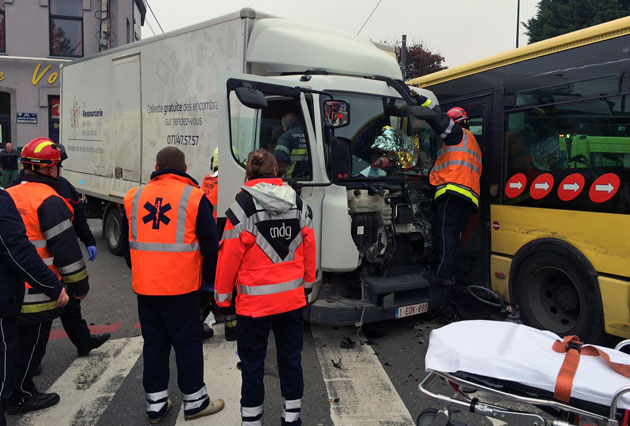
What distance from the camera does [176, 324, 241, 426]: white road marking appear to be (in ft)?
11.4

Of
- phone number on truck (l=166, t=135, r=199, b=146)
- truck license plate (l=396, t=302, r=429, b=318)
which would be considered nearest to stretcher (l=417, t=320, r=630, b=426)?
truck license plate (l=396, t=302, r=429, b=318)

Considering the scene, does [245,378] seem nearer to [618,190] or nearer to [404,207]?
[404,207]

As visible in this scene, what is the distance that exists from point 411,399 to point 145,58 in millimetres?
6047

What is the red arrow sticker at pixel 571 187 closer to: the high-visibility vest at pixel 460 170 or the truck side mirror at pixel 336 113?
the high-visibility vest at pixel 460 170

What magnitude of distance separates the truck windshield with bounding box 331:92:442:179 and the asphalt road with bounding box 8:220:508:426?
171cm

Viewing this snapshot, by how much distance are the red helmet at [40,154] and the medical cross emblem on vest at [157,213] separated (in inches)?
39.1

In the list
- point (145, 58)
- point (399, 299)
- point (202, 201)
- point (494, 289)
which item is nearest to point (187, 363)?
point (202, 201)

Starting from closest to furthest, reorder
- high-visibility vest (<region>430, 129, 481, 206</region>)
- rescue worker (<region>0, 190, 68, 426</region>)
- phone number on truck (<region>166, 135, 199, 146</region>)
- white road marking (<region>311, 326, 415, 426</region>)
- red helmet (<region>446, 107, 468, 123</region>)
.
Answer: rescue worker (<region>0, 190, 68, 426</region>)
white road marking (<region>311, 326, 415, 426</region>)
high-visibility vest (<region>430, 129, 481, 206</region>)
red helmet (<region>446, 107, 468, 123</region>)
phone number on truck (<region>166, 135, 199, 146</region>)

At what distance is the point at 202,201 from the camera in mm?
3303

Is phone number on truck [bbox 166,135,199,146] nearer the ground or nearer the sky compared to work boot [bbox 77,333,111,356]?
nearer the sky

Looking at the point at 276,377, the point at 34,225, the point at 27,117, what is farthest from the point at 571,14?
the point at 34,225

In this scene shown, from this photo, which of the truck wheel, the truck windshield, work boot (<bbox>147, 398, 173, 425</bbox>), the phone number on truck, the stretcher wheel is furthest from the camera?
the truck wheel

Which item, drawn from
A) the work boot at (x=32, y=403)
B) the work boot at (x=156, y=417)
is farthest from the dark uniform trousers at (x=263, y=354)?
the work boot at (x=32, y=403)

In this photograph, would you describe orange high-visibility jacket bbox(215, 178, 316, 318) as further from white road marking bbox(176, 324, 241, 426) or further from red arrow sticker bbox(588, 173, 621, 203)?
red arrow sticker bbox(588, 173, 621, 203)
